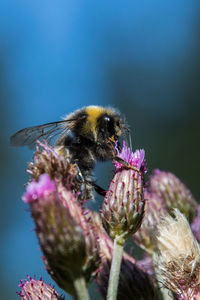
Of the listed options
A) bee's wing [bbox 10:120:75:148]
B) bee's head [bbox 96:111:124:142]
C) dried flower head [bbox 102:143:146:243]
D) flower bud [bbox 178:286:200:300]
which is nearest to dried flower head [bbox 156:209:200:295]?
flower bud [bbox 178:286:200:300]

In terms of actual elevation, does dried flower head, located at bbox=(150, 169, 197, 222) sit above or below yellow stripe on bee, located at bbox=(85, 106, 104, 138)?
below

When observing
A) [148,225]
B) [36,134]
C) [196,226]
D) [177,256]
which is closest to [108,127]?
[36,134]

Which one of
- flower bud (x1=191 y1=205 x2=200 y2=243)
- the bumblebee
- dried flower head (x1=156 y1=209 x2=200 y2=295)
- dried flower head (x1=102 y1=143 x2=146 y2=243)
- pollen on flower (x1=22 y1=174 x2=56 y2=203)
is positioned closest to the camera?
pollen on flower (x1=22 y1=174 x2=56 y2=203)

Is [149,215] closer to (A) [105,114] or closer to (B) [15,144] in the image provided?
(A) [105,114]

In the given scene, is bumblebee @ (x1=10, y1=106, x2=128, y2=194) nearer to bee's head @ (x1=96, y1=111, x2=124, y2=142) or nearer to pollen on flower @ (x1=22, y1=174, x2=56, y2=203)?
bee's head @ (x1=96, y1=111, x2=124, y2=142)

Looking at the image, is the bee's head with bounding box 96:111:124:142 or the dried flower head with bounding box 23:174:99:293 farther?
the bee's head with bounding box 96:111:124:142

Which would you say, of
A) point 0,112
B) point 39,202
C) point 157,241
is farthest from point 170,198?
point 0,112

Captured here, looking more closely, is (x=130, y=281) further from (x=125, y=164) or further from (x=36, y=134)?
(x=36, y=134)

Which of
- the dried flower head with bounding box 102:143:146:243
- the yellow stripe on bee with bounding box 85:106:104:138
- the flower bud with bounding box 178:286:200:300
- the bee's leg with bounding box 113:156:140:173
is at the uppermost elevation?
the yellow stripe on bee with bounding box 85:106:104:138
